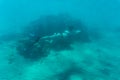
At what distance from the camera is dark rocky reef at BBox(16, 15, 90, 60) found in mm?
34022

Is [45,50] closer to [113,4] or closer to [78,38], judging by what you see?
[78,38]

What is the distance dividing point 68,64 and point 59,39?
20.2 ft

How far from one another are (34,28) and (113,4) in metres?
19.7

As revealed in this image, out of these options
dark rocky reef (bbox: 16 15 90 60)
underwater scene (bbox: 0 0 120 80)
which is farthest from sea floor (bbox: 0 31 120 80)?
dark rocky reef (bbox: 16 15 90 60)

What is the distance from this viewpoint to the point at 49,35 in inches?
1463

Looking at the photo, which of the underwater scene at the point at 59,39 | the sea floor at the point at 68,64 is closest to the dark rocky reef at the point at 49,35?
the underwater scene at the point at 59,39

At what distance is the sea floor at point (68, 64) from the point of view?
29.9 metres

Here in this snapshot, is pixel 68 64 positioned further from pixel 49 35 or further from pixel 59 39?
pixel 49 35

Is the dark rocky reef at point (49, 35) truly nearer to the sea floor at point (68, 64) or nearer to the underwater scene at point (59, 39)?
the underwater scene at point (59, 39)

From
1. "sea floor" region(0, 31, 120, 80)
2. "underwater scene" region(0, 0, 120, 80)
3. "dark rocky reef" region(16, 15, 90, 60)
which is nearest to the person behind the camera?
"sea floor" region(0, 31, 120, 80)

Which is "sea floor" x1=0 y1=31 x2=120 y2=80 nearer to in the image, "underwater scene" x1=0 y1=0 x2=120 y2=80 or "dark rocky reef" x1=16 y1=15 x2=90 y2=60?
"underwater scene" x1=0 y1=0 x2=120 y2=80

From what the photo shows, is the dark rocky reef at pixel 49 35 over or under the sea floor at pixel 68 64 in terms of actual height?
over

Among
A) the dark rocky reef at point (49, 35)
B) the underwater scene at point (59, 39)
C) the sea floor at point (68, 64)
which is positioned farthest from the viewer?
the dark rocky reef at point (49, 35)

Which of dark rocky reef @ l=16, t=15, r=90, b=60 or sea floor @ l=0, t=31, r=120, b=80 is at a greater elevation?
dark rocky reef @ l=16, t=15, r=90, b=60
